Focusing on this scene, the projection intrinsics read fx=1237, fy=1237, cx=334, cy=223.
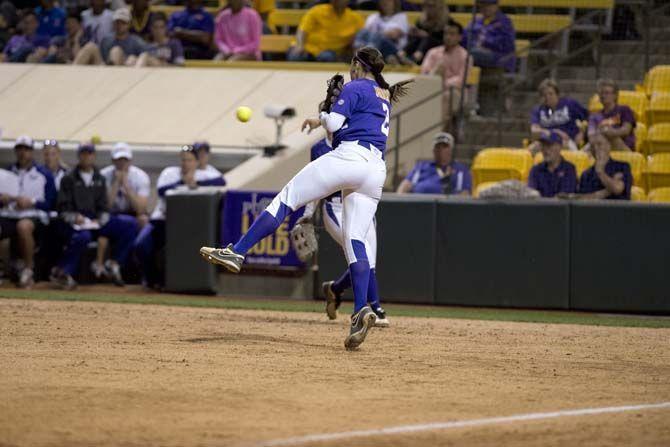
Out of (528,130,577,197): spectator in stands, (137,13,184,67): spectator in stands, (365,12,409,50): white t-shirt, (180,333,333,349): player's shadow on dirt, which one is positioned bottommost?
(180,333,333,349): player's shadow on dirt

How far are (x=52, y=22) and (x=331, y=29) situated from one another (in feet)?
19.3

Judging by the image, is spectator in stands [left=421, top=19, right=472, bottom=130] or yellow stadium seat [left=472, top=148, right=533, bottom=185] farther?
spectator in stands [left=421, top=19, right=472, bottom=130]

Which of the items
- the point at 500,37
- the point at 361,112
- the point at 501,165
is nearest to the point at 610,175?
the point at 501,165

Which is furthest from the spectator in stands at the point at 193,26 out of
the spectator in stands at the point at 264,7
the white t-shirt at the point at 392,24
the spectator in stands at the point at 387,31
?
the white t-shirt at the point at 392,24

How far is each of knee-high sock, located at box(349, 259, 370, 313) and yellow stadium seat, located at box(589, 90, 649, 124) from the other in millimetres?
7873

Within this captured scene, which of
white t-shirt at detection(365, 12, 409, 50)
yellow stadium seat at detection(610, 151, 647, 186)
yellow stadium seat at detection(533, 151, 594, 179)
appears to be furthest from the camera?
white t-shirt at detection(365, 12, 409, 50)

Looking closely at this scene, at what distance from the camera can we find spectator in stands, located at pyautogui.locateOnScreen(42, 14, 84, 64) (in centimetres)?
2148

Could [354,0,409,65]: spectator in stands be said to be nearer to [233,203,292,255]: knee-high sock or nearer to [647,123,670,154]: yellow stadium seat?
[647,123,670,154]: yellow stadium seat

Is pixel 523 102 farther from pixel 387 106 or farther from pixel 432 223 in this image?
pixel 387 106

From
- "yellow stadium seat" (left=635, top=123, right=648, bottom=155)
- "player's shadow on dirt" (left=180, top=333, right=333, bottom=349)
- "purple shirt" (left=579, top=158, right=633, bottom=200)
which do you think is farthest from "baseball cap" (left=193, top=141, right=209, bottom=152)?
"player's shadow on dirt" (left=180, top=333, right=333, bottom=349)

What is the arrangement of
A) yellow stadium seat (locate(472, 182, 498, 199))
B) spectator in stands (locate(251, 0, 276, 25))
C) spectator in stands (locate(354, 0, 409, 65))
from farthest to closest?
spectator in stands (locate(251, 0, 276, 25))
spectator in stands (locate(354, 0, 409, 65))
yellow stadium seat (locate(472, 182, 498, 199))

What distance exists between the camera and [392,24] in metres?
18.8

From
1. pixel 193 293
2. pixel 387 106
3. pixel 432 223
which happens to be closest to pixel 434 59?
pixel 432 223

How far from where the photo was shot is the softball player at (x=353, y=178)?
31.2ft
